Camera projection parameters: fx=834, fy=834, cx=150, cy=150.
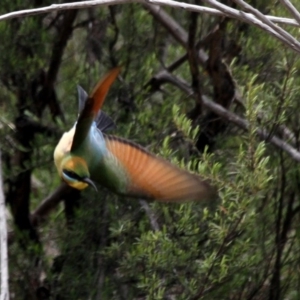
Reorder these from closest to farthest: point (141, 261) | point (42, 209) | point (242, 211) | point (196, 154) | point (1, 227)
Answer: point (1, 227) < point (242, 211) < point (141, 261) < point (196, 154) < point (42, 209)

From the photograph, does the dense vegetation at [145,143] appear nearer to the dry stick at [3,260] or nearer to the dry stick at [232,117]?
the dry stick at [232,117]

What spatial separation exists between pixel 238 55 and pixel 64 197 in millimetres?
691

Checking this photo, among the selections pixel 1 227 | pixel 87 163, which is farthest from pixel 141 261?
pixel 1 227

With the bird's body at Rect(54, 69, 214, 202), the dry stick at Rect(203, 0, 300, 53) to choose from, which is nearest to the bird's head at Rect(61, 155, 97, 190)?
the bird's body at Rect(54, 69, 214, 202)

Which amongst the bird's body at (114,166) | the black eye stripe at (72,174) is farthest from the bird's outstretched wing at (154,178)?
the black eye stripe at (72,174)

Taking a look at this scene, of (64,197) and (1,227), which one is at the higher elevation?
(1,227)

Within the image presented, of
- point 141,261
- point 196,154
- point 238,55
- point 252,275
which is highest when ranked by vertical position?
point 238,55

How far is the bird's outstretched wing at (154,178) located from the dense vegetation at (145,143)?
0.12 meters

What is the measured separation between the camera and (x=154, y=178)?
1847 mm

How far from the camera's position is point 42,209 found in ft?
8.71

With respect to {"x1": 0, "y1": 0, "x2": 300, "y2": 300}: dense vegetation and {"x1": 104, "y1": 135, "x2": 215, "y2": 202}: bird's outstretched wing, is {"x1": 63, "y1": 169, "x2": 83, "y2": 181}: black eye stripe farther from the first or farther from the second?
{"x1": 0, "y1": 0, "x2": 300, "y2": 300}: dense vegetation

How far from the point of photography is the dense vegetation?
212 centimetres

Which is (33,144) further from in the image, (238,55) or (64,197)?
(238,55)

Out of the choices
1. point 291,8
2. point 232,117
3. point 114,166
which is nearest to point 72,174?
point 114,166
